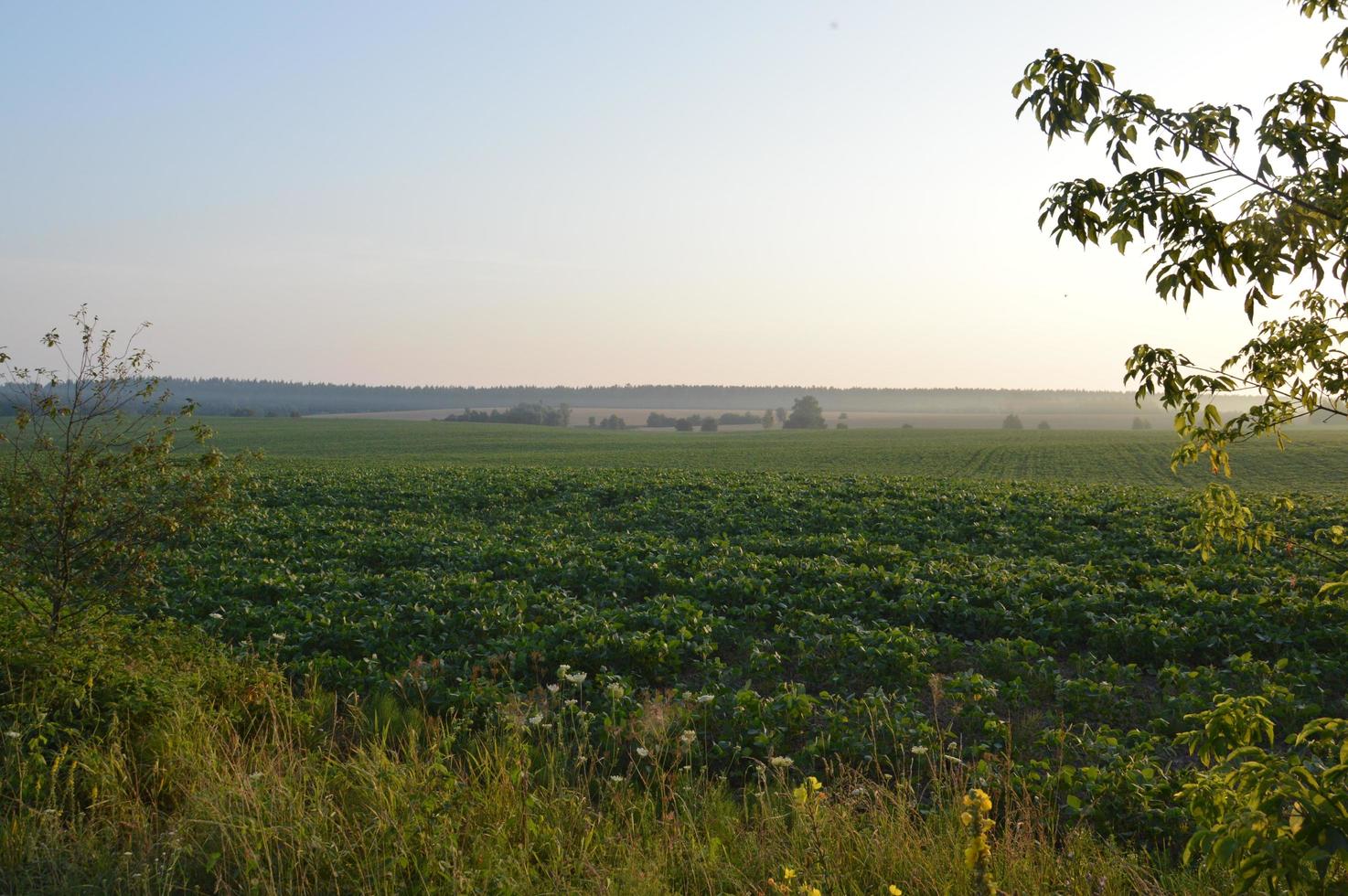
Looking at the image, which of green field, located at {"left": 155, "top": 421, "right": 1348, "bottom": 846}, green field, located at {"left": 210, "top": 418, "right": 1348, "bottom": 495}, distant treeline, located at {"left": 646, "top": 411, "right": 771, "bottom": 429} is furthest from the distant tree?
green field, located at {"left": 155, "top": 421, "right": 1348, "bottom": 846}

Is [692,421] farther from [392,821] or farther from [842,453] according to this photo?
[392,821]

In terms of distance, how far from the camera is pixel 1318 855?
271cm

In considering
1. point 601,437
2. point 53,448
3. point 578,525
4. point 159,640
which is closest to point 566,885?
point 159,640

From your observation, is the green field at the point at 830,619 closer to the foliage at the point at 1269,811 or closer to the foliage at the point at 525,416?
the foliage at the point at 1269,811

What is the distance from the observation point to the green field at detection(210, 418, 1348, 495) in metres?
45.8

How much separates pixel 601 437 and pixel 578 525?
68.7 metres

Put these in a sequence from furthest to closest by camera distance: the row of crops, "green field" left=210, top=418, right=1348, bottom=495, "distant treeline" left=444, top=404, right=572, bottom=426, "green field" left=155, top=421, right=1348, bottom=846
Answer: "distant treeline" left=444, top=404, right=572, bottom=426, "green field" left=210, top=418, right=1348, bottom=495, "green field" left=155, top=421, right=1348, bottom=846, the row of crops

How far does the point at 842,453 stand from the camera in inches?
2511

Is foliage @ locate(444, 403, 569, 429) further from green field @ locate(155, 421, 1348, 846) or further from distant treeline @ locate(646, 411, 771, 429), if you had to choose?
green field @ locate(155, 421, 1348, 846)

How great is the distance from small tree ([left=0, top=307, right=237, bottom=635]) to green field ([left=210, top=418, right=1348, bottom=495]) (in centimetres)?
3228

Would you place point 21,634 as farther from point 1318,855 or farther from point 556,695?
point 1318,855

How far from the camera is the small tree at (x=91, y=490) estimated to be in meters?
7.71

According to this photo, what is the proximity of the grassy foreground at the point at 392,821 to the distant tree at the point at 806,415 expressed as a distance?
131 m

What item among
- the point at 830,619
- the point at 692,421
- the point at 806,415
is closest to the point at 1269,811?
the point at 830,619
